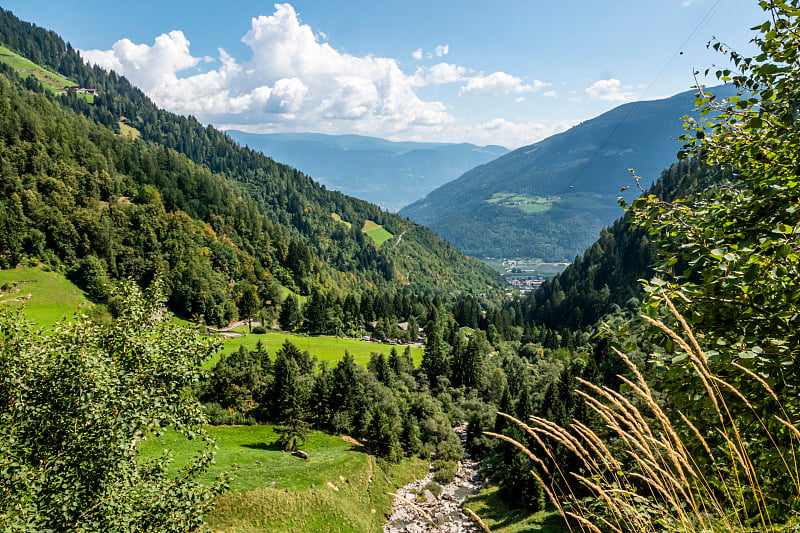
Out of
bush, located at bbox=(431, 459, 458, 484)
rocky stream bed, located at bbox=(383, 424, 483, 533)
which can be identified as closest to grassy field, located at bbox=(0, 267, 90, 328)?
rocky stream bed, located at bbox=(383, 424, 483, 533)

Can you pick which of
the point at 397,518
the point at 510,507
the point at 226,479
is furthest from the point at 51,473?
the point at 510,507

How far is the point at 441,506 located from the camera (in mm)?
44281

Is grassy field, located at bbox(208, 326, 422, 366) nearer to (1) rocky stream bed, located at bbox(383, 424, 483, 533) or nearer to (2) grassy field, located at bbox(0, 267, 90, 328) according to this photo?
(1) rocky stream bed, located at bbox(383, 424, 483, 533)

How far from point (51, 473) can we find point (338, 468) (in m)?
37.2

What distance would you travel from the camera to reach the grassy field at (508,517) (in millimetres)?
38094

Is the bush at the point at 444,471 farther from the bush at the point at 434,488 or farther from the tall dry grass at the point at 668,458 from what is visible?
the tall dry grass at the point at 668,458

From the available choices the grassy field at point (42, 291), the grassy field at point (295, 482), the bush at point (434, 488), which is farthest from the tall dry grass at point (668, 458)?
the grassy field at point (42, 291)

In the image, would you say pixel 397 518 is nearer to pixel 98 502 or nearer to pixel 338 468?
pixel 338 468

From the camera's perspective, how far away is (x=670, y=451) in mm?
3258

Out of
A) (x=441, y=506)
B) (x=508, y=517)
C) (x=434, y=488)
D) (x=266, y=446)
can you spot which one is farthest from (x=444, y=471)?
(x=266, y=446)

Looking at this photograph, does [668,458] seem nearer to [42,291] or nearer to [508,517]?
[508,517]

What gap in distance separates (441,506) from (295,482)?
17374mm

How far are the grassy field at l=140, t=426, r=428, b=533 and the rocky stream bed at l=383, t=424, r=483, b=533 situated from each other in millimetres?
1409

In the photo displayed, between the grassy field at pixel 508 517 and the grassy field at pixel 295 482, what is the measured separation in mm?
9263
